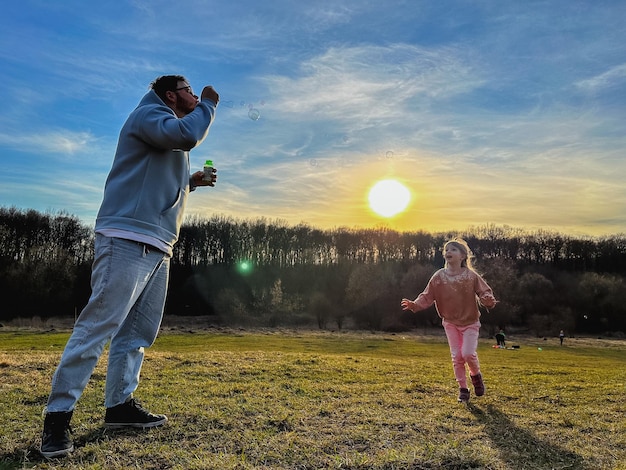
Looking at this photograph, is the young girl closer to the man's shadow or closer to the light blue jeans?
the man's shadow

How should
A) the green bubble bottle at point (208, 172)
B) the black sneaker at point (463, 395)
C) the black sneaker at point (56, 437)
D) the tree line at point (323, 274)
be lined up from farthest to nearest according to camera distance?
the tree line at point (323, 274) → the black sneaker at point (463, 395) → the green bubble bottle at point (208, 172) → the black sneaker at point (56, 437)

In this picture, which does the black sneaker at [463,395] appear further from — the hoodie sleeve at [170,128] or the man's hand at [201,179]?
the hoodie sleeve at [170,128]

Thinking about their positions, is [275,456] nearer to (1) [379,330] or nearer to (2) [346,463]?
(2) [346,463]

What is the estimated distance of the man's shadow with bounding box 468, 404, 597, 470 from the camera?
11.5ft

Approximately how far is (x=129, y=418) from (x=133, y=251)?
4.85ft

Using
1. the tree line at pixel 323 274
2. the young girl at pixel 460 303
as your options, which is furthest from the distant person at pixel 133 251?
the tree line at pixel 323 274

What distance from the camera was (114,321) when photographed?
149 inches

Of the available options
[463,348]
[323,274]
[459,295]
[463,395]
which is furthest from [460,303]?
[323,274]

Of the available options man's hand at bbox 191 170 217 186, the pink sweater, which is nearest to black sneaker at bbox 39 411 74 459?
man's hand at bbox 191 170 217 186

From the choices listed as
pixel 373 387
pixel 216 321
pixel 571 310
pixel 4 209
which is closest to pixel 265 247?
pixel 216 321

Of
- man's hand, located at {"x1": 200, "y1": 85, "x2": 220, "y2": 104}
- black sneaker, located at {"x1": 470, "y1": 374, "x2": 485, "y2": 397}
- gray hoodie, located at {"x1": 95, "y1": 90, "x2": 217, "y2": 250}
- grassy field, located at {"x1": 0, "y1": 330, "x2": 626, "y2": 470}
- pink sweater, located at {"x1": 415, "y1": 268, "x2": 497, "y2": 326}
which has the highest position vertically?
man's hand, located at {"x1": 200, "y1": 85, "x2": 220, "y2": 104}

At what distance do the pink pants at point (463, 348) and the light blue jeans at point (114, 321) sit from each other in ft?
13.0

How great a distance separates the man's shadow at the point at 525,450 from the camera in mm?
3504

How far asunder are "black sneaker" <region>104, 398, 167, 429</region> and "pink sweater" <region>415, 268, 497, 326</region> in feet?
12.7
